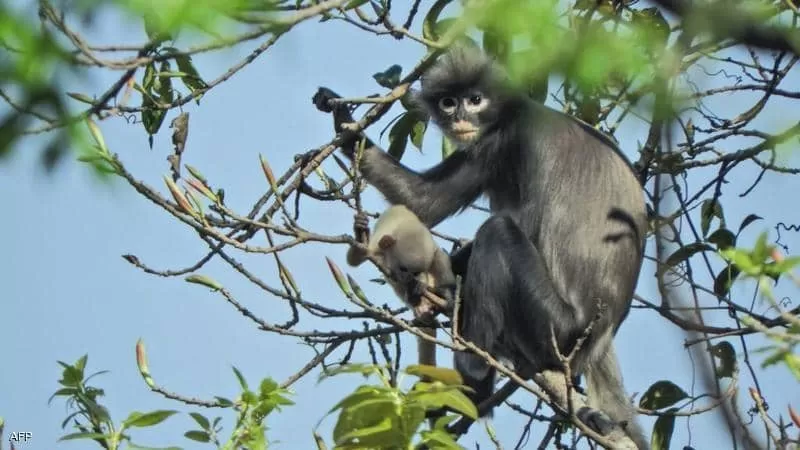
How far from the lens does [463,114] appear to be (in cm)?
664

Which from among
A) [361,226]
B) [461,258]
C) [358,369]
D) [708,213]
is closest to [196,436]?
[358,369]

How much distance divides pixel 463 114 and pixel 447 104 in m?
0.14

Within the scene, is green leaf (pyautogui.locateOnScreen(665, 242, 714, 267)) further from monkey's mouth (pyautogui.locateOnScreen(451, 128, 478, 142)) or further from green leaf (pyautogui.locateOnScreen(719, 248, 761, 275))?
green leaf (pyautogui.locateOnScreen(719, 248, 761, 275))

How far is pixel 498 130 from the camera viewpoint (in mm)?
6609

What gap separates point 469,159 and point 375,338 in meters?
1.96

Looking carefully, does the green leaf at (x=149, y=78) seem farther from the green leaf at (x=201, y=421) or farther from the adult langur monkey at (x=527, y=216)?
the green leaf at (x=201, y=421)

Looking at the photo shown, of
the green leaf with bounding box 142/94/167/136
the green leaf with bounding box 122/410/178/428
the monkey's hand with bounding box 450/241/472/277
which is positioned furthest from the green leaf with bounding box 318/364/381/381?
the monkey's hand with bounding box 450/241/472/277

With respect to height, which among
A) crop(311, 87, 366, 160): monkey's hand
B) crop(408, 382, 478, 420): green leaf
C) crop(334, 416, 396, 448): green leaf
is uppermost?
crop(311, 87, 366, 160): monkey's hand

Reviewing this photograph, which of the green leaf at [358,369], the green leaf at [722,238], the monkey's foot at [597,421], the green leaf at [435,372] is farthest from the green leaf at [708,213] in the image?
the green leaf at [358,369]

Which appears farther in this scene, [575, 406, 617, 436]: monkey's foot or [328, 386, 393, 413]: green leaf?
[575, 406, 617, 436]: monkey's foot

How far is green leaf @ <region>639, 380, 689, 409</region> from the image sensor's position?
507 cm

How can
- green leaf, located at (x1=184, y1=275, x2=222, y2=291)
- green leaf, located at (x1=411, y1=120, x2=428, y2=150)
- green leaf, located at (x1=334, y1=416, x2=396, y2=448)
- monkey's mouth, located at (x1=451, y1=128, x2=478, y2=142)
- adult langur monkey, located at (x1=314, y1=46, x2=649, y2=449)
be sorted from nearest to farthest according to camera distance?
green leaf, located at (x1=334, y1=416, x2=396, y2=448) < green leaf, located at (x1=184, y1=275, x2=222, y2=291) < adult langur monkey, located at (x1=314, y1=46, x2=649, y2=449) < green leaf, located at (x1=411, y1=120, x2=428, y2=150) < monkey's mouth, located at (x1=451, y1=128, x2=478, y2=142)

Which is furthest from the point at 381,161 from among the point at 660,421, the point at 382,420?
the point at 382,420

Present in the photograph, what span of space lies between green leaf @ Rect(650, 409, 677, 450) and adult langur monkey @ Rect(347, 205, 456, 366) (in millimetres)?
1082
